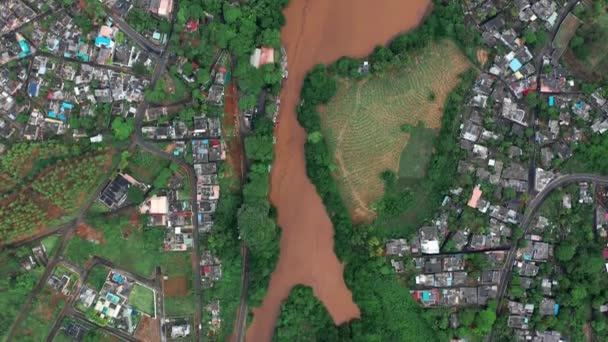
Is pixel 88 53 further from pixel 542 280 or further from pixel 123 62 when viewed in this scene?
pixel 542 280

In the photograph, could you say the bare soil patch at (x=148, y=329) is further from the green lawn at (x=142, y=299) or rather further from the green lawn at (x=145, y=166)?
the green lawn at (x=145, y=166)

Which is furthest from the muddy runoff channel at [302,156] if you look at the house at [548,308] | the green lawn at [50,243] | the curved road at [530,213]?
the green lawn at [50,243]

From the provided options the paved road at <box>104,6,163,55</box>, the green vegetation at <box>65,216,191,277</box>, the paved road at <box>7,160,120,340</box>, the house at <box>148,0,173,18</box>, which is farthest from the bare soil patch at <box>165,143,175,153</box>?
the house at <box>148,0,173,18</box>

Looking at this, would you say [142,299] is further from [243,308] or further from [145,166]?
[145,166]

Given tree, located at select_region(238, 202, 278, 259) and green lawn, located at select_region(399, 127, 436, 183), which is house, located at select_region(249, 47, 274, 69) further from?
green lawn, located at select_region(399, 127, 436, 183)

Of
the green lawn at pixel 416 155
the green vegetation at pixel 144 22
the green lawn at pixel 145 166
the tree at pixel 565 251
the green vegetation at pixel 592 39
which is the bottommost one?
the tree at pixel 565 251

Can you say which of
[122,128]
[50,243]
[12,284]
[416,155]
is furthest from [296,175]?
[12,284]

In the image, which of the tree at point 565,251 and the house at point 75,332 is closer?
the house at point 75,332
